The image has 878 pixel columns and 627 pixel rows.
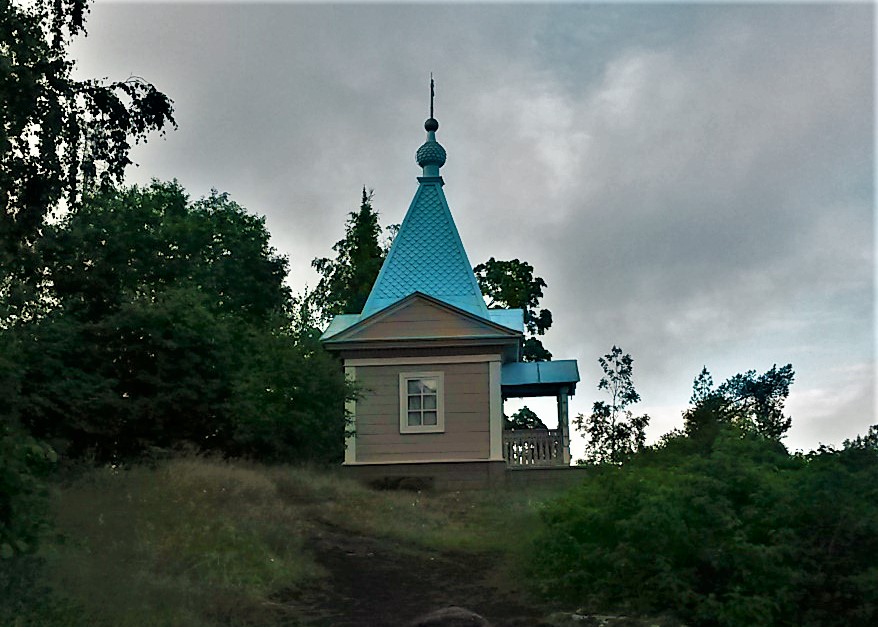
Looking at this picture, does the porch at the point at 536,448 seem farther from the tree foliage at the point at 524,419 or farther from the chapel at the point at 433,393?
the tree foliage at the point at 524,419

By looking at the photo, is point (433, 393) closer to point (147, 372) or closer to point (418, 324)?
point (418, 324)

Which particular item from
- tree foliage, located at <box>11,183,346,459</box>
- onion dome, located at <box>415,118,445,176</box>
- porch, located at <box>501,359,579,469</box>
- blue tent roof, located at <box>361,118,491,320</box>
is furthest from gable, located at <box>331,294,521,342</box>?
onion dome, located at <box>415,118,445,176</box>

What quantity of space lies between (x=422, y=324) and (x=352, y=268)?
1723 cm

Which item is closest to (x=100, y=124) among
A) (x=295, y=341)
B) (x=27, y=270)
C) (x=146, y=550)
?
(x=27, y=270)

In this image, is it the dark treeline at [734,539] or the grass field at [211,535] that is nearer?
the dark treeline at [734,539]

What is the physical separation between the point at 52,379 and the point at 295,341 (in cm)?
611

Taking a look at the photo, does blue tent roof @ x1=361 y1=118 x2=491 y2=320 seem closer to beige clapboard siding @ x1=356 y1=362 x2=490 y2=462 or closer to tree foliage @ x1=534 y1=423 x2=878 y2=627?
beige clapboard siding @ x1=356 y1=362 x2=490 y2=462

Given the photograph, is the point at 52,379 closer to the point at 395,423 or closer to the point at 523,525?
the point at 395,423

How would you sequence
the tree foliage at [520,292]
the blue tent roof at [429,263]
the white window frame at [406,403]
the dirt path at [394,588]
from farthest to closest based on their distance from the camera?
the tree foliage at [520,292]
the blue tent roof at [429,263]
the white window frame at [406,403]
the dirt path at [394,588]

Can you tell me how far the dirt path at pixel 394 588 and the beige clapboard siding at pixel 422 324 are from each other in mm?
9909

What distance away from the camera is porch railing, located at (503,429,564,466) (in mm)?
26031

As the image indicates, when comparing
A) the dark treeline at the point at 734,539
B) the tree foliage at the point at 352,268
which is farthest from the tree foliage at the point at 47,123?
the tree foliage at the point at 352,268

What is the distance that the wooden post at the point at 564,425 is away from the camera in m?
26.2

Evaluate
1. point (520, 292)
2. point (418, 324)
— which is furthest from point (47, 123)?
point (520, 292)
